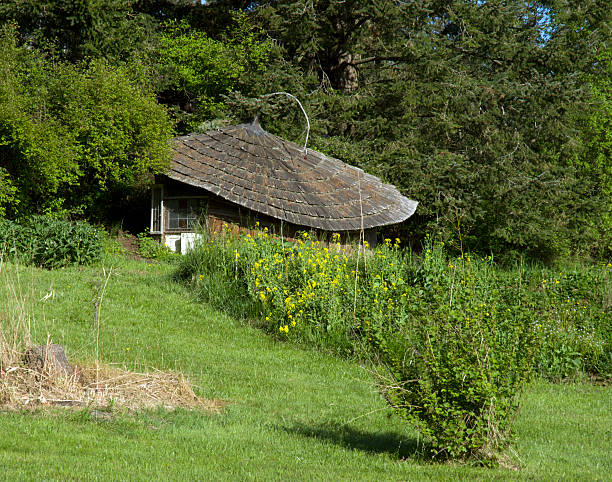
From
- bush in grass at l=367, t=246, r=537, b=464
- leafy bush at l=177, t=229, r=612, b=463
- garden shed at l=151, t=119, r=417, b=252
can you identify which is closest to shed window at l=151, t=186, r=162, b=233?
garden shed at l=151, t=119, r=417, b=252

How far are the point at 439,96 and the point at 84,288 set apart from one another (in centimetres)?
1526

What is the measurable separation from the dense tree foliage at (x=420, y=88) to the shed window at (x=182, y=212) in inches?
81.6

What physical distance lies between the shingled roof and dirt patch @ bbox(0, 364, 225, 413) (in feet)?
32.0

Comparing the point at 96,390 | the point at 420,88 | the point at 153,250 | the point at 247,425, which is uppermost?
the point at 420,88

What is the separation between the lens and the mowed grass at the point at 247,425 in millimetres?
5453

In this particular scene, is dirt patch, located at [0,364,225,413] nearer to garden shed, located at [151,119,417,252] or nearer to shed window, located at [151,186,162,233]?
garden shed, located at [151,119,417,252]

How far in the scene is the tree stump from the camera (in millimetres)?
6988

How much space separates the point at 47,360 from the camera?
22.9 ft

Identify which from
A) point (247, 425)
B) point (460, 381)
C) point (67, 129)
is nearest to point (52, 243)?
point (67, 129)

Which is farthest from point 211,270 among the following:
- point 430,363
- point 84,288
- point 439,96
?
point 439,96

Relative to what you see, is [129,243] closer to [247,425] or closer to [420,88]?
[420,88]

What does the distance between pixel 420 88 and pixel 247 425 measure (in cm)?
1956

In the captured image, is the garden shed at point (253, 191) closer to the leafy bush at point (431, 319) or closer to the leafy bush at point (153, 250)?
the leafy bush at point (153, 250)

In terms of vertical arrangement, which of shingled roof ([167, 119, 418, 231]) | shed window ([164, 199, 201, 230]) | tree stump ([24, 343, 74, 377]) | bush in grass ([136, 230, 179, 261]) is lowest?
tree stump ([24, 343, 74, 377])
